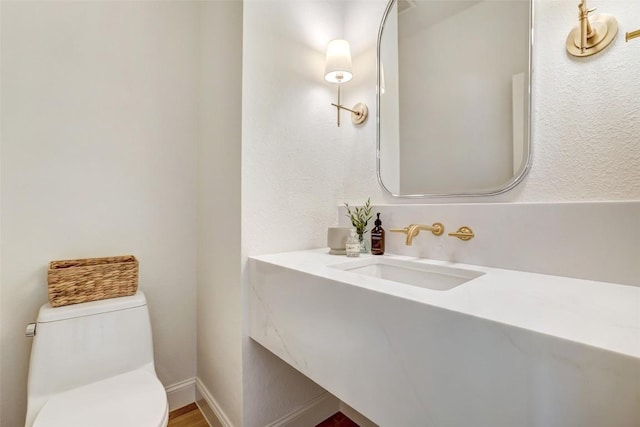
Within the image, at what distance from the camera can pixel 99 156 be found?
1312mm

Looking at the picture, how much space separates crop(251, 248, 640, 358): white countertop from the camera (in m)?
0.43

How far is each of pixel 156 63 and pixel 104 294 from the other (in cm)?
116

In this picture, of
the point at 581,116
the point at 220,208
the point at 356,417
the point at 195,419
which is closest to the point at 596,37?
the point at 581,116

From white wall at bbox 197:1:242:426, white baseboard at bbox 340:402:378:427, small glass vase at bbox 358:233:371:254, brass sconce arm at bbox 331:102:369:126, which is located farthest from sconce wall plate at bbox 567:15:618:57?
white baseboard at bbox 340:402:378:427

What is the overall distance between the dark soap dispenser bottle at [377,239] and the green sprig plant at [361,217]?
0.23 feet

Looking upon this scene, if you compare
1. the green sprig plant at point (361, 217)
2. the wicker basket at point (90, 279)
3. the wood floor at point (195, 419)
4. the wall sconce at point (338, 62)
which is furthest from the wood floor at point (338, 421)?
the wall sconce at point (338, 62)

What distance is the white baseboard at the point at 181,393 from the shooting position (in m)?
1.48

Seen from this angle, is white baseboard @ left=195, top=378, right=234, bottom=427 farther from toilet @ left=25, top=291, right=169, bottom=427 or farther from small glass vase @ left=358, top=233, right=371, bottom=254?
small glass vase @ left=358, top=233, right=371, bottom=254

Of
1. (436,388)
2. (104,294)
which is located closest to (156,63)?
(104,294)

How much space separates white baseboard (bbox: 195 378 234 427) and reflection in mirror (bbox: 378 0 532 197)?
129 cm

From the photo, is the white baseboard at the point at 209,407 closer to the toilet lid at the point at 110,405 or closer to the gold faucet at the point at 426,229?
the toilet lid at the point at 110,405

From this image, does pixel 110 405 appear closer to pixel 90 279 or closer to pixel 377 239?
pixel 90 279

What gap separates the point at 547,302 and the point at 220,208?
4.03 feet

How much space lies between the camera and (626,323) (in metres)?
0.47
